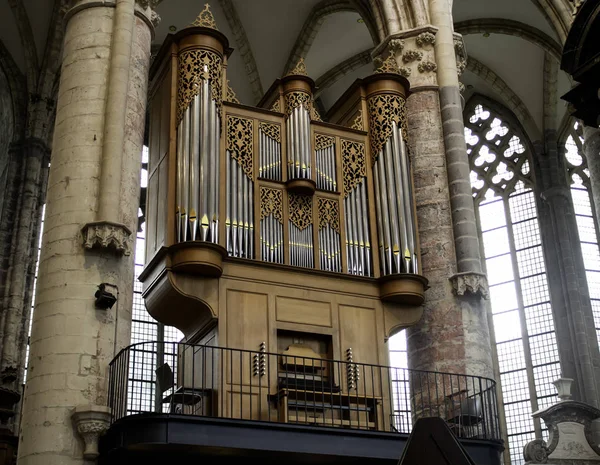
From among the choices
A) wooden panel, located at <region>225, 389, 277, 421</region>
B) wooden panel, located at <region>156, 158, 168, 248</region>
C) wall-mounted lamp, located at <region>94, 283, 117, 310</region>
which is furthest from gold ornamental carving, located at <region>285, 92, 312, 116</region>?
wooden panel, located at <region>225, 389, 277, 421</region>

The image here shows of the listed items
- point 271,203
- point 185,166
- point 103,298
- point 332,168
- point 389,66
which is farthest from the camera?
point 389,66

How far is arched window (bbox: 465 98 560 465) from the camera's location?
22.1m

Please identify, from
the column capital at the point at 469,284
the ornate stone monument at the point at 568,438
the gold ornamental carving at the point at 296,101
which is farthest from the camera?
the ornate stone monument at the point at 568,438

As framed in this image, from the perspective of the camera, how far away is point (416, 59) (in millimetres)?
15859

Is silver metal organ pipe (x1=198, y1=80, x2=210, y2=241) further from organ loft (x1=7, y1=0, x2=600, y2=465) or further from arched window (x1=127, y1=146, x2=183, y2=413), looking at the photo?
arched window (x1=127, y1=146, x2=183, y2=413)

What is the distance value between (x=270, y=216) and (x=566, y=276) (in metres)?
11.8

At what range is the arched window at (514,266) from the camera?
2208 centimetres

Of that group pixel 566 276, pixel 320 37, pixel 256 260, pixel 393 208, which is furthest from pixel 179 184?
pixel 566 276

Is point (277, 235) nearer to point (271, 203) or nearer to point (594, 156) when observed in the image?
point (271, 203)

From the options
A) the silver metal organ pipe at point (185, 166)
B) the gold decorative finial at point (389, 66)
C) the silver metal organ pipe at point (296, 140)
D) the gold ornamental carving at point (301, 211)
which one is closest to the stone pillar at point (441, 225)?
the gold decorative finial at point (389, 66)

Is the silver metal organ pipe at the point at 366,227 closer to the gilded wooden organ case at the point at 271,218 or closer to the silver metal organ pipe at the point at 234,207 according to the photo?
the gilded wooden organ case at the point at 271,218

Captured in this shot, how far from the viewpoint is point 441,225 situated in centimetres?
1459

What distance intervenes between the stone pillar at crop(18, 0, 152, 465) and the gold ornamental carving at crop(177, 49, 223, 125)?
22.8 inches

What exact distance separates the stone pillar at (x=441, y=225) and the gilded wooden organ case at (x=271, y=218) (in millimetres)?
799
